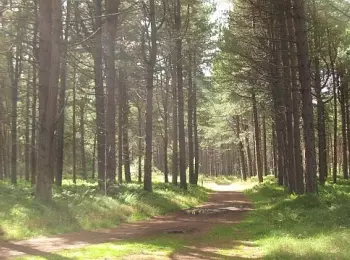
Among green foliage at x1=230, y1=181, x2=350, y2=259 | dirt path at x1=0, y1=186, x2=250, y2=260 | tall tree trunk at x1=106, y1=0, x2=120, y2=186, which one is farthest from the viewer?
tall tree trunk at x1=106, y1=0, x2=120, y2=186

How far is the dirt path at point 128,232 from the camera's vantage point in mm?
8508

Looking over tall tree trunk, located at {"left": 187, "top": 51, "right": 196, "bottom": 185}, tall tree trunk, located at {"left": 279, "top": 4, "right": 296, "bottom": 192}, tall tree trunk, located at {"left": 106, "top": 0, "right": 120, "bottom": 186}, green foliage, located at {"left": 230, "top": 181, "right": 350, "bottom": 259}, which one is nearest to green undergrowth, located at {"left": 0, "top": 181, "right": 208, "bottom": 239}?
tall tree trunk, located at {"left": 106, "top": 0, "right": 120, "bottom": 186}

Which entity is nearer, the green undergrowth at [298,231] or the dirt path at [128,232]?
the green undergrowth at [298,231]

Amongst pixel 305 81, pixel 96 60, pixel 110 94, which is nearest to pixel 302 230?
pixel 305 81

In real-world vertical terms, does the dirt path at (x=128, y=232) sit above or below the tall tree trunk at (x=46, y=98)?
below

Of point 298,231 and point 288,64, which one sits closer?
point 298,231

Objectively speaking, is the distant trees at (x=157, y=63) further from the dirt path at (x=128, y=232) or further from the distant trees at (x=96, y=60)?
the dirt path at (x=128, y=232)

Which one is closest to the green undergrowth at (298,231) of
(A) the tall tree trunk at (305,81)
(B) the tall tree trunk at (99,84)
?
(A) the tall tree trunk at (305,81)

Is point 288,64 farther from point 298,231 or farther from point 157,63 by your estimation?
point 157,63

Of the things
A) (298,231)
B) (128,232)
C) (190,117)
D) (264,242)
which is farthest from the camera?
(190,117)

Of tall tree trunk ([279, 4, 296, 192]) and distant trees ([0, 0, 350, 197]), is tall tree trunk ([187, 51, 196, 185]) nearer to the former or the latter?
distant trees ([0, 0, 350, 197])

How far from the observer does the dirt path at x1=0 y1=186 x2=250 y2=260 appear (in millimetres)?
8508

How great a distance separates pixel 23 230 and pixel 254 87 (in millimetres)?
14004

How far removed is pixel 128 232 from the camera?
11109 mm
